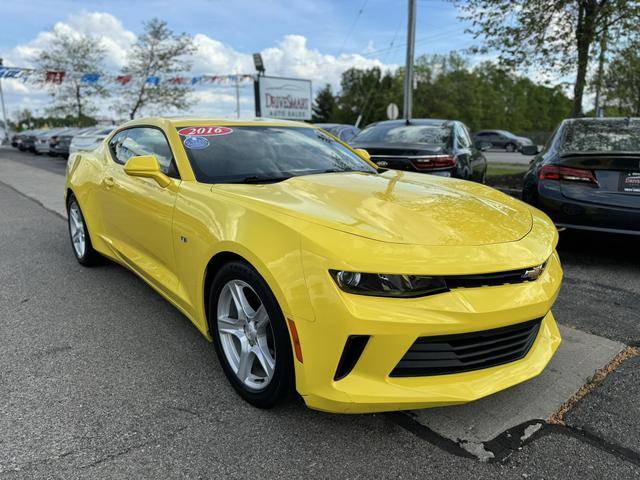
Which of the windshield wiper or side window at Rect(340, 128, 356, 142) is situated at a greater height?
side window at Rect(340, 128, 356, 142)

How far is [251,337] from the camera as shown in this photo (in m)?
2.44

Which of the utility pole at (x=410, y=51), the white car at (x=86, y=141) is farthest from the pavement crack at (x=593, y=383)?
the white car at (x=86, y=141)

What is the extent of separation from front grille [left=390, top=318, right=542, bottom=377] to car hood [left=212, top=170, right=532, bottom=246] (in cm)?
41

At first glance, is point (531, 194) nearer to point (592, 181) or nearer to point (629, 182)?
point (592, 181)

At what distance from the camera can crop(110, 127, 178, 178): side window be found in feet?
10.7

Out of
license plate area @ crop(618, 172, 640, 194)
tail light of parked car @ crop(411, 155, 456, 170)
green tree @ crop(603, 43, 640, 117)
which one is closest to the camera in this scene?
license plate area @ crop(618, 172, 640, 194)

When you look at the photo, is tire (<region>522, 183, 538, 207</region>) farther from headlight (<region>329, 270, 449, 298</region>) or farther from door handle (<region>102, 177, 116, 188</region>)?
door handle (<region>102, 177, 116, 188</region>)

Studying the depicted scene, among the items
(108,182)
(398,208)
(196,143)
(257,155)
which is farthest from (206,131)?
(398,208)

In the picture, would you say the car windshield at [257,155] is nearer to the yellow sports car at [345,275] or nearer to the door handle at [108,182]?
the yellow sports car at [345,275]

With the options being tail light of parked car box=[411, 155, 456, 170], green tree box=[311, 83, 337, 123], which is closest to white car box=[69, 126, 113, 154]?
tail light of parked car box=[411, 155, 456, 170]

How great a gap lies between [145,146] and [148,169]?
803 mm

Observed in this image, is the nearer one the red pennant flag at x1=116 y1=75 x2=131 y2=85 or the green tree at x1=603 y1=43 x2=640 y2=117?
the green tree at x1=603 y1=43 x2=640 y2=117

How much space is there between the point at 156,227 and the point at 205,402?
123cm

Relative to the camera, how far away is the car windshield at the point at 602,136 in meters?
4.64
